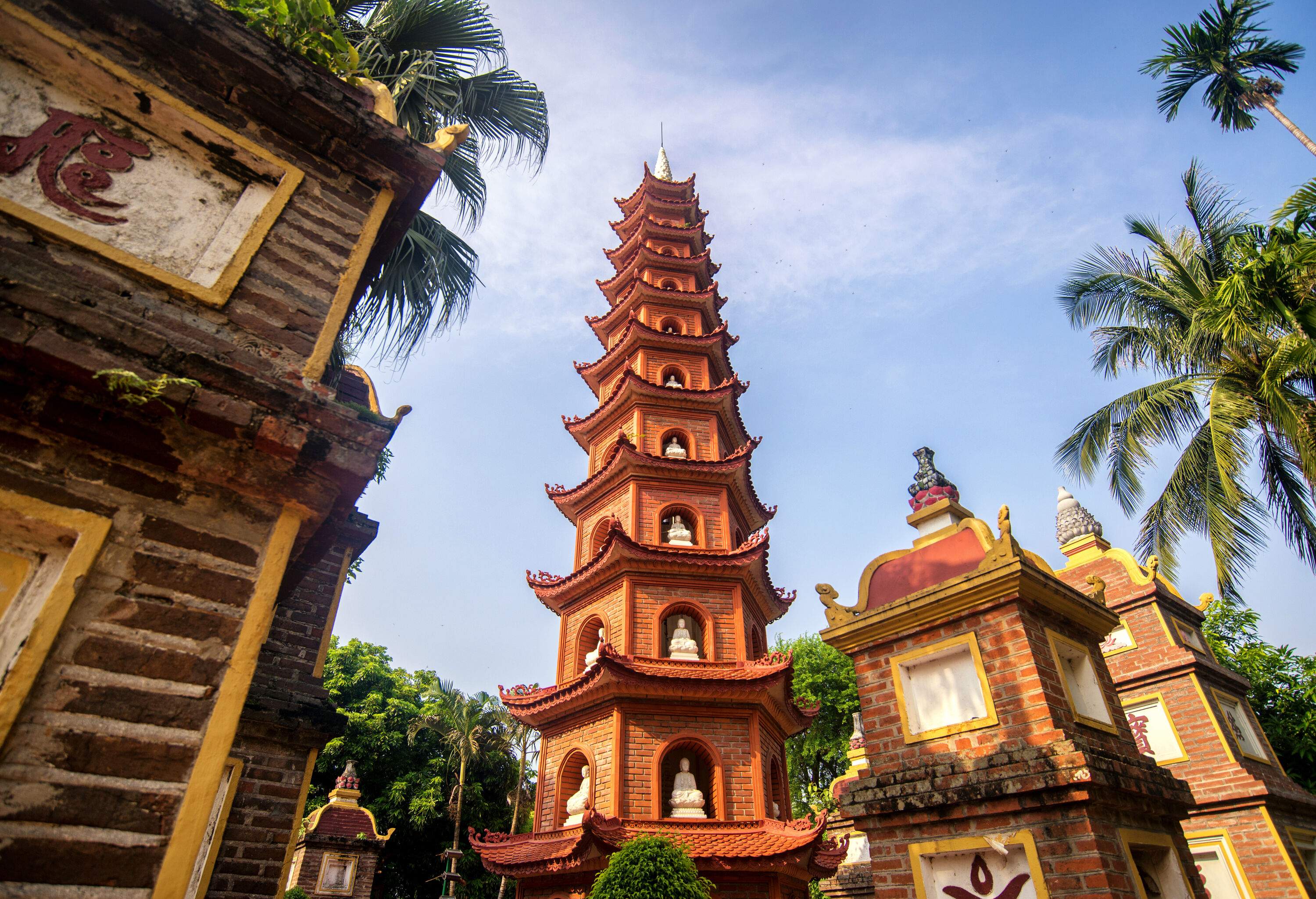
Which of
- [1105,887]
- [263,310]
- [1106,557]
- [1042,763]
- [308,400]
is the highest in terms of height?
[1106,557]

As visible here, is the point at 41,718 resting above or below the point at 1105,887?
above

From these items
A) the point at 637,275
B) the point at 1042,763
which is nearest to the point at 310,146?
the point at 1042,763

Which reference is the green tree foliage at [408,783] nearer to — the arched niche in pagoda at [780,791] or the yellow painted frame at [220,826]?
the arched niche in pagoda at [780,791]

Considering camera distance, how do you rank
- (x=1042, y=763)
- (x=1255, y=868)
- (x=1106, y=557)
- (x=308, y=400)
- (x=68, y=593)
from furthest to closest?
1. (x=1106, y=557)
2. (x=1255, y=868)
3. (x=1042, y=763)
4. (x=308, y=400)
5. (x=68, y=593)

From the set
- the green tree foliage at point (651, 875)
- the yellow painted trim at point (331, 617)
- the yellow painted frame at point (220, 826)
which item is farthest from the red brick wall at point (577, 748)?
the yellow painted frame at point (220, 826)

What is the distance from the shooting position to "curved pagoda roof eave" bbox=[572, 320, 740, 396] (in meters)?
18.4

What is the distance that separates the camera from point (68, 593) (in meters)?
2.89

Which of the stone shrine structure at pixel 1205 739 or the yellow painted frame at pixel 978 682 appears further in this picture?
the stone shrine structure at pixel 1205 739

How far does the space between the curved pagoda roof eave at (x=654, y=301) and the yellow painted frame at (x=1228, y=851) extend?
609 inches

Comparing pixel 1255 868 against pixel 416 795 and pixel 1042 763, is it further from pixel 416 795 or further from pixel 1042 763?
pixel 416 795

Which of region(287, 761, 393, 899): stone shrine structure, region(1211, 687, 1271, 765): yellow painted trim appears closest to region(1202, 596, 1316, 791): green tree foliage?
region(1211, 687, 1271, 765): yellow painted trim

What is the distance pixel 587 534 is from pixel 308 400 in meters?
13.1

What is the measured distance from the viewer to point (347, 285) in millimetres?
4457

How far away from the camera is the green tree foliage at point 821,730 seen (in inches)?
1137
